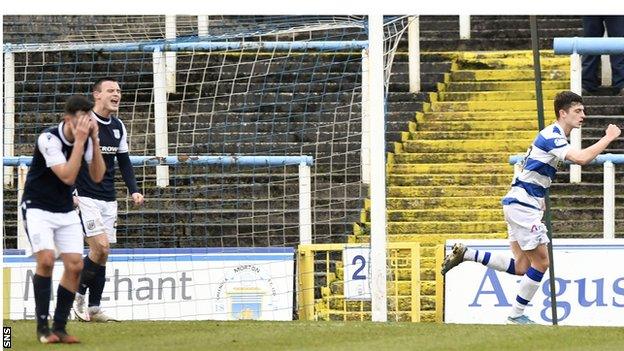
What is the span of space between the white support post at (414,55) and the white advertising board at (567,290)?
4.95m

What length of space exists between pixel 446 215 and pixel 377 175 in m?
5.46

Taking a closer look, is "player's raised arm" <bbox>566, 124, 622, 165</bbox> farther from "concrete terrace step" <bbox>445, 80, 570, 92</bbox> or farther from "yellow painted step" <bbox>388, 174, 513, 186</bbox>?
"concrete terrace step" <bbox>445, 80, 570, 92</bbox>

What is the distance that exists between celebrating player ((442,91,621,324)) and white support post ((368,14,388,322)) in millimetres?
1111

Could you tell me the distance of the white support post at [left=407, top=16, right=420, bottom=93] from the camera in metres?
21.7

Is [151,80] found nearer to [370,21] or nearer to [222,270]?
[222,270]

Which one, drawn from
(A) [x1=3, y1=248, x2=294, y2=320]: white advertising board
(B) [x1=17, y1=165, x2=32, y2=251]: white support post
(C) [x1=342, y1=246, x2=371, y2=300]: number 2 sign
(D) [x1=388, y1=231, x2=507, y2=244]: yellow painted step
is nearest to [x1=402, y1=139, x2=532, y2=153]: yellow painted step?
(D) [x1=388, y1=231, x2=507, y2=244]: yellow painted step

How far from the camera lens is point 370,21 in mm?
15344

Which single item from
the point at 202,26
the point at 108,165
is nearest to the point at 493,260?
the point at 108,165

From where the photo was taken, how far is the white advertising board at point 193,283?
17.7 m

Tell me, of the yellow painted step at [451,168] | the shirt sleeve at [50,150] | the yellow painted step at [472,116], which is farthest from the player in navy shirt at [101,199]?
the yellow painted step at [472,116]

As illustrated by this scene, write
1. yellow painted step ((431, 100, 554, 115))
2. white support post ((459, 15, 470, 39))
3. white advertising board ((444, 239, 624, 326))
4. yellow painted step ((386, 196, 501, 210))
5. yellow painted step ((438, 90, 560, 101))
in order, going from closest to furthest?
1. white advertising board ((444, 239, 624, 326))
2. yellow painted step ((386, 196, 501, 210))
3. yellow painted step ((431, 100, 554, 115))
4. yellow painted step ((438, 90, 560, 101))
5. white support post ((459, 15, 470, 39))

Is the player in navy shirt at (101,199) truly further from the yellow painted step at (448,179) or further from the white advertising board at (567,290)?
the yellow painted step at (448,179)

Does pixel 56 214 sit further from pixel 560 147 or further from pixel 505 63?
pixel 505 63
